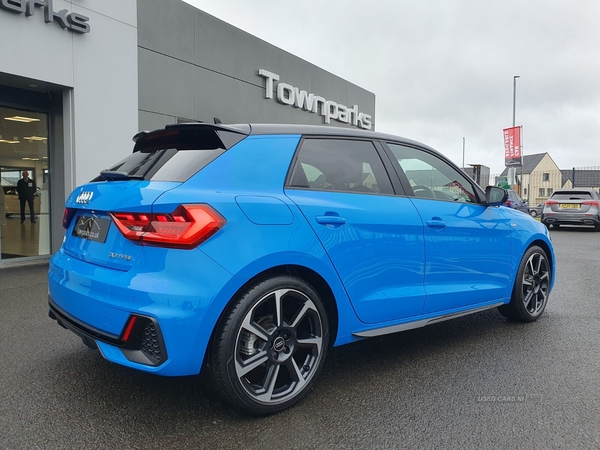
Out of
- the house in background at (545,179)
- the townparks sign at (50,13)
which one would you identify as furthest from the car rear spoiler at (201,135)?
the house in background at (545,179)

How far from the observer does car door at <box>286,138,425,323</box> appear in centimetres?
281

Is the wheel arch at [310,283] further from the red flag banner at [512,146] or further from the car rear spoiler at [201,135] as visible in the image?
the red flag banner at [512,146]

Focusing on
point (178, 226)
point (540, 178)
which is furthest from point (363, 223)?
point (540, 178)

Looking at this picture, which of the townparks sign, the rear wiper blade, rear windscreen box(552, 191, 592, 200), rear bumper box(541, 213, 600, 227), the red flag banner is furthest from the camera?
the red flag banner

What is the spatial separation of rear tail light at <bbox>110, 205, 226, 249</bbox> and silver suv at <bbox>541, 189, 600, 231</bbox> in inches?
693

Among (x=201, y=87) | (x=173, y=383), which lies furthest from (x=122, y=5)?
(x=173, y=383)

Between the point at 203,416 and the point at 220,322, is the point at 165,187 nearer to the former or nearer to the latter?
the point at 220,322

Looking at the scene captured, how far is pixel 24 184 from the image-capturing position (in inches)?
333

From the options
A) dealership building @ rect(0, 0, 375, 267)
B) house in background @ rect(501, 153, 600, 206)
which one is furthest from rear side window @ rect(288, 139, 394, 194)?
house in background @ rect(501, 153, 600, 206)

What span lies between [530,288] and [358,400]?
250cm

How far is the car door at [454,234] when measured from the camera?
11.2 ft

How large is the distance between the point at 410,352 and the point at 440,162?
1506mm

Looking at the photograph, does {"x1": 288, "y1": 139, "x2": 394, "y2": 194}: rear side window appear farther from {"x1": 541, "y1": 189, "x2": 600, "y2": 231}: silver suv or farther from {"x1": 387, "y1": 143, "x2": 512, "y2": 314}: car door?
{"x1": 541, "y1": 189, "x2": 600, "y2": 231}: silver suv

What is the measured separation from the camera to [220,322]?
240 cm
